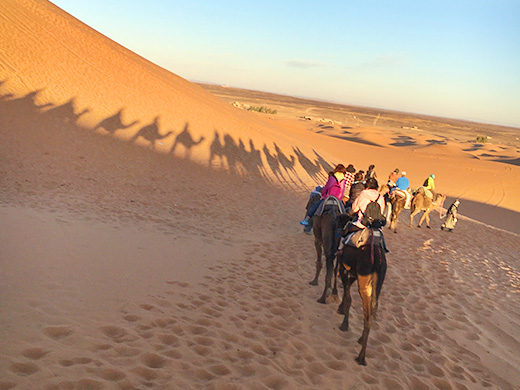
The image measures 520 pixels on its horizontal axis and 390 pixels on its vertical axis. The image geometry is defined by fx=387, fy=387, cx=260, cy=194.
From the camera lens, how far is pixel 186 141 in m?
21.2

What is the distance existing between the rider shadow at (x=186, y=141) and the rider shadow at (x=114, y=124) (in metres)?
2.51

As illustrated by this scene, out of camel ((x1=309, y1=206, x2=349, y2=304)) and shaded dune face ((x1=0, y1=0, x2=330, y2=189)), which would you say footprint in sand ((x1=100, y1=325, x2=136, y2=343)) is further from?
shaded dune face ((x1=0, y1=0, x2=330, y2=189))

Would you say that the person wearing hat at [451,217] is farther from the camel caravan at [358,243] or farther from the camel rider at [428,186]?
the camel caravan at [358,243]

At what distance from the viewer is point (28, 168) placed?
43.5ft

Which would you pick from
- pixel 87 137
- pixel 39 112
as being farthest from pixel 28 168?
pixel 39 112

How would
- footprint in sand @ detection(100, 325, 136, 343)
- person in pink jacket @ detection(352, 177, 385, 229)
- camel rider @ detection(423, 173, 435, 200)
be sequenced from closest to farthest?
footprint in sand @ detection(100, 325, 136, 343), person in pink jacket @ detection(352, 177, 385, 229), camel rider @ detection(423, 173, 435, 200)

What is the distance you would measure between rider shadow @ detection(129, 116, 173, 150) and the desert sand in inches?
5.3

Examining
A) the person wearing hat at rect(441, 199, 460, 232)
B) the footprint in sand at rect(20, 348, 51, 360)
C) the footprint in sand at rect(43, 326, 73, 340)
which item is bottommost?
the person wearing hat at rect(441, 199, 460, 232)

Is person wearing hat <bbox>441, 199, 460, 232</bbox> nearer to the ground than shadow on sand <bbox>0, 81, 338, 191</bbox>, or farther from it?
nearer to the ground

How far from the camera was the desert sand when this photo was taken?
15.3 feet

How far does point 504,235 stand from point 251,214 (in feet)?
38.5

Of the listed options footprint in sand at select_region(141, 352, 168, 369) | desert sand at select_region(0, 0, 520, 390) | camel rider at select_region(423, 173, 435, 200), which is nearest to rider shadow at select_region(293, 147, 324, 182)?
desert sand at select_region(0, 0, 520, 390)

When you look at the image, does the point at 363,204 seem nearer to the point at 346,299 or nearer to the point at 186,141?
the point at 346,299

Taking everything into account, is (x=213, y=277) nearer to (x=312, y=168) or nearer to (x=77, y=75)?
(x=312, y=168)
